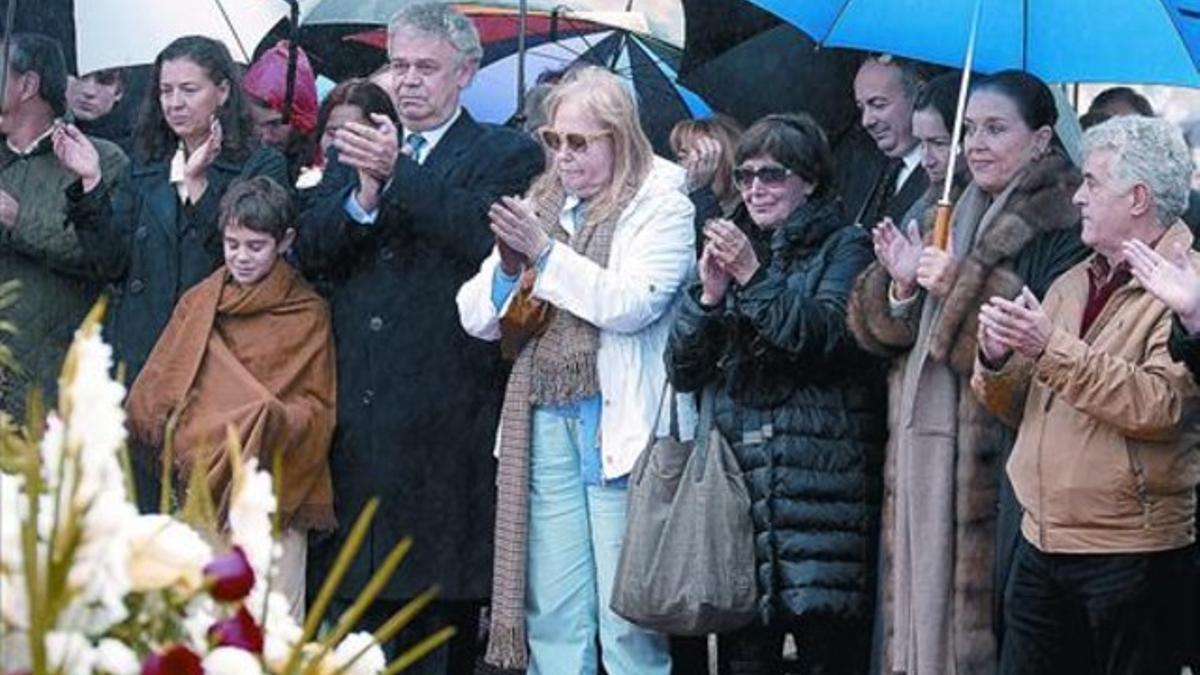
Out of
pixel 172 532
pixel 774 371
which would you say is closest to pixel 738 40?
pixel 774 371

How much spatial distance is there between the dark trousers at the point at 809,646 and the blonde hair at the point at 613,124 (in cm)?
117

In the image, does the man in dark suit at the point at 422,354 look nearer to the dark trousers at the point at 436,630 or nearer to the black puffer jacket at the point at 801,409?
the dark trousers at the point at 436,630

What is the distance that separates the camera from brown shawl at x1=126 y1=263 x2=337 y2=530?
7.20 meters

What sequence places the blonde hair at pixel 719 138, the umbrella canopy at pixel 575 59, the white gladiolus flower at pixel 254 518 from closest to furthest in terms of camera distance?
the white gladiolus flower at pixel 254 518
the blonde hair at pixel 719 138
the umbrella canopy at pixel 575 59

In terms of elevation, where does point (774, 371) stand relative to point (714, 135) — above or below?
below

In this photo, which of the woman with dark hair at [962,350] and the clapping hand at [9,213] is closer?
the woman with dark hair at [962,350]

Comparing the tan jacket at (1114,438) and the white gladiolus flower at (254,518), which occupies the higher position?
the white gladiolus flower at (254,518)

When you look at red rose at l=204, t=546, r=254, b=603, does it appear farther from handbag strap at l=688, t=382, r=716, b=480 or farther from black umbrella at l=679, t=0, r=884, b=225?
black umbrella at l=679, t=0, r=884, b=225

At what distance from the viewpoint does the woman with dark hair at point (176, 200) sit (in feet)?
24.7

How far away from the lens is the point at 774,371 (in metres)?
6.86

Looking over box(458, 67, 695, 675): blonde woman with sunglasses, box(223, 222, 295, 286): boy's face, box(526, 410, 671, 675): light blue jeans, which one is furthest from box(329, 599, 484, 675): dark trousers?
box(223, 222, 295, 286): boy's face

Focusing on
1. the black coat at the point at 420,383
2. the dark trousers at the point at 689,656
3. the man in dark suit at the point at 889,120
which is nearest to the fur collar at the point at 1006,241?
the man in dark suit at the point at 889,120

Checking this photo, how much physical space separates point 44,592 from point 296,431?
187 inches

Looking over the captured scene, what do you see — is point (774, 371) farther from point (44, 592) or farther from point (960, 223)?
Answer: point (44, 592)
